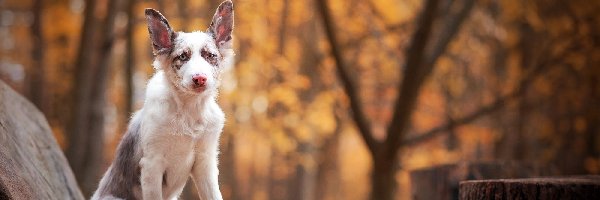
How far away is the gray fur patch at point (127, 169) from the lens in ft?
17.1

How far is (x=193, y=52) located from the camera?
482 centimetres

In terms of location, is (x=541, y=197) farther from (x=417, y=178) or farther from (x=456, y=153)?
(x=456, y=153)

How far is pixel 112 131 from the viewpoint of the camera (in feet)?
74.9

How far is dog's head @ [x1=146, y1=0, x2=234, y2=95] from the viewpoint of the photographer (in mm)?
4719

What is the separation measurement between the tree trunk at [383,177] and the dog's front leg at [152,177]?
5538 mm

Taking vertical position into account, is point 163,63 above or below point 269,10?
below

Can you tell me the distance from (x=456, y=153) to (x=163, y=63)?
19.2 meters

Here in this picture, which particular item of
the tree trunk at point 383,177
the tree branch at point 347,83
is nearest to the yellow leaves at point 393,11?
the tree branch at point 347,83

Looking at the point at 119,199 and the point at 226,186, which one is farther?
the point at 226,186

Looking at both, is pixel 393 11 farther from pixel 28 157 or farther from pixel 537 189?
pixel 537 189

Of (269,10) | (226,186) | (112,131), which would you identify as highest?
(269,10)

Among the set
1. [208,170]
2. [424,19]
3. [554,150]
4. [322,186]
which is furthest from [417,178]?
[554,150]

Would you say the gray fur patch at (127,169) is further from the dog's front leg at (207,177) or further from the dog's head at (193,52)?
the dog's head at (193,52)

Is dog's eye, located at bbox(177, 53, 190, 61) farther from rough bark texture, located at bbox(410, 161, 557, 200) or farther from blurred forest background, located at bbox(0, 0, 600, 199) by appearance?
blurred forest background, located at bbox(0, 0, 600, 199)
